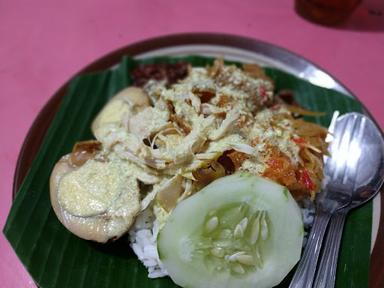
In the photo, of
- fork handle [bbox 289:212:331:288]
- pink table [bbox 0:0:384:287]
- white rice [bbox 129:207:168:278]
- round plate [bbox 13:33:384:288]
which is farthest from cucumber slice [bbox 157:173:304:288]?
pink table [bbox 0:0:384:287]

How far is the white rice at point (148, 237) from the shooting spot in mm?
1939

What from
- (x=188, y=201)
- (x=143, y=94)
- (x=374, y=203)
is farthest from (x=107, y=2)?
(x=374, y=203)

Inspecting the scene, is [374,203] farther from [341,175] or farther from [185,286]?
[185,286]

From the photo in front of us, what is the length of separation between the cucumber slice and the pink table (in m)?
1.57

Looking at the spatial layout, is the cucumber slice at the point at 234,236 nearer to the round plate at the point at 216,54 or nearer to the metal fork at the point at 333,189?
the metal fork at the point at 333,189

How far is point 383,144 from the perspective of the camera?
222 centimetres

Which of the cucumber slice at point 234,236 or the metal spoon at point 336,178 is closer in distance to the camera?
the cucumber slice at point 234,236

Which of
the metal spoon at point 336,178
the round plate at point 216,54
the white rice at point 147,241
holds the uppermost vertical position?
the round plate at point 216,54

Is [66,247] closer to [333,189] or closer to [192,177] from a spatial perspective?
[192,177]

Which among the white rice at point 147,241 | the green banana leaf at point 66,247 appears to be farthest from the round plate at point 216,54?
the white rice at point 147,241

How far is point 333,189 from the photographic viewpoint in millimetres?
2162

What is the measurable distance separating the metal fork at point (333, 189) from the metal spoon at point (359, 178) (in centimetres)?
2

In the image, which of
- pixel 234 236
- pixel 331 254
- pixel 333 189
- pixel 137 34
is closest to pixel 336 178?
pixel 333 189

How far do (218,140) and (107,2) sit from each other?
2.46 meters
